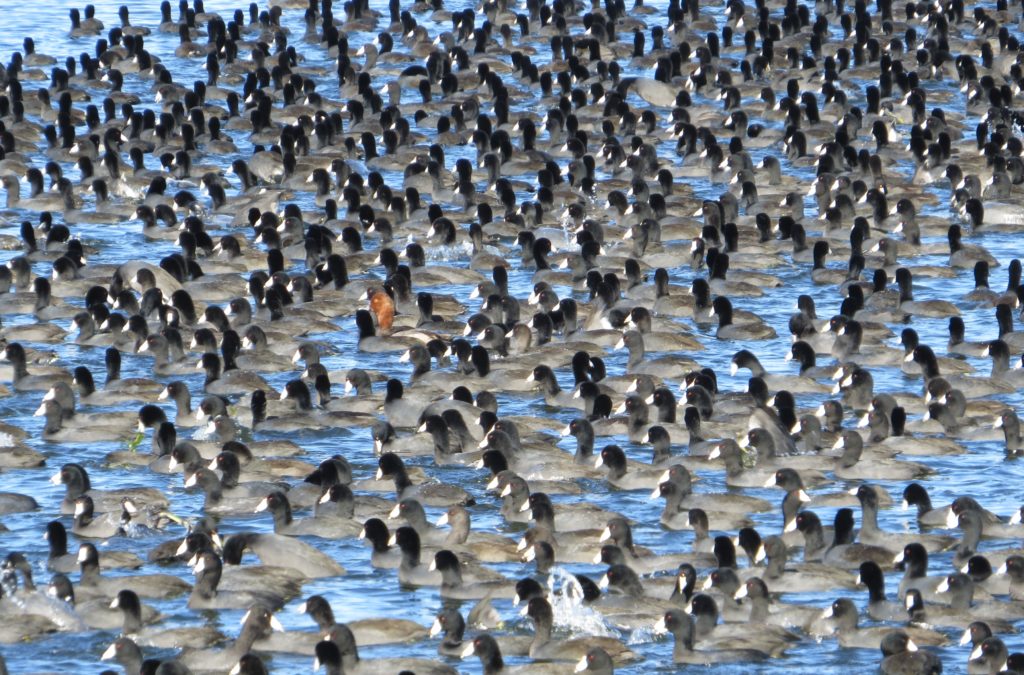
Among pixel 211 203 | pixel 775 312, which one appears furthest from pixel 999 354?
pixel 211 203

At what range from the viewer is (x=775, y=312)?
34.6 metres

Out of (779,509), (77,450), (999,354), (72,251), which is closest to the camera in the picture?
(779,509)

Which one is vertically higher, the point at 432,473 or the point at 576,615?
the point at 576,615

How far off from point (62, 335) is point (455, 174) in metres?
11.5

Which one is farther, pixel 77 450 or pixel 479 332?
pixel 479 332

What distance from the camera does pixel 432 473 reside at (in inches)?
1062

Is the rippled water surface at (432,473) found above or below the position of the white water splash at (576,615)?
below

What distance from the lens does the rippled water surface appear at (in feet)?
70.0

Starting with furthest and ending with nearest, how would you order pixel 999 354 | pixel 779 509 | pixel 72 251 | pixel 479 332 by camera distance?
1. pixel 72 251
2. pixel 479 332
3. pixel 999 354
4. pixel 779 509

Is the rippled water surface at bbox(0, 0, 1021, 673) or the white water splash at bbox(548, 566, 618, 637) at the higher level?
the white water splash at bbox(548, 566, 618, 637)

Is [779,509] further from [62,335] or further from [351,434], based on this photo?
[62,335]

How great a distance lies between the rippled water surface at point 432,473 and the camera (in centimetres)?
2133

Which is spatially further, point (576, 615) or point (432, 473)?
point (432, 473)

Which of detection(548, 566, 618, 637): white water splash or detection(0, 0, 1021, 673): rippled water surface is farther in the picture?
detection(548, 566, 618, 637): white water splash
